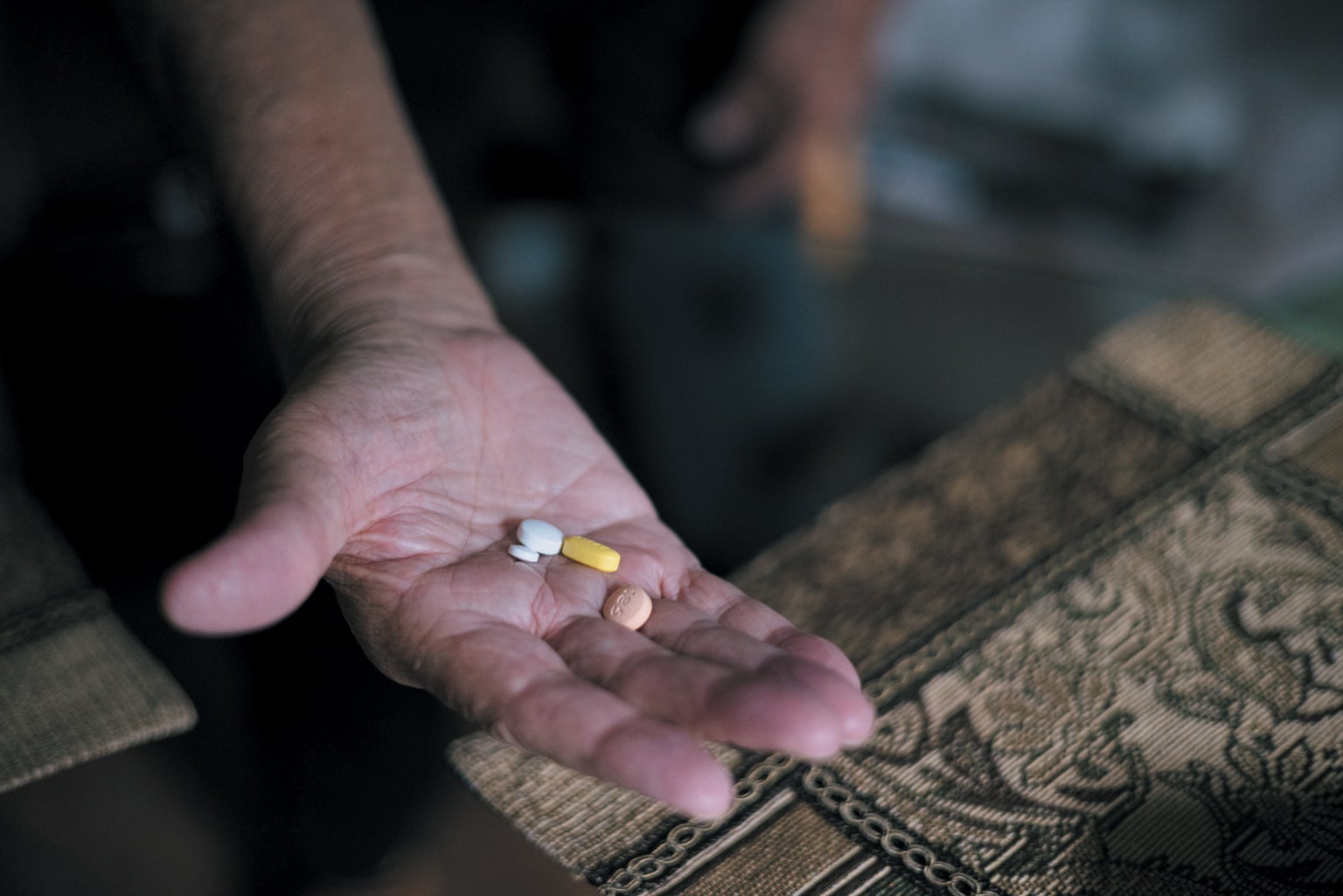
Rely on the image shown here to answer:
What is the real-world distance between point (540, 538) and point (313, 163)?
53 cm

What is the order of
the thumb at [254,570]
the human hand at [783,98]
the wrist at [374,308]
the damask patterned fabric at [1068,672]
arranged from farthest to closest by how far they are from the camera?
the human hand at [783,98] < the wrist at [374,308] < the damask patterned fabric at [1068,672] < the thumb at [254,570]

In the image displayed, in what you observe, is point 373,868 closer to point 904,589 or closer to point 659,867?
point 659,867

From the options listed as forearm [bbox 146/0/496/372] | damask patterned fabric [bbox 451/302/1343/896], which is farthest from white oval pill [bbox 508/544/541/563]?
forearm [bbox 146/0/496/372]

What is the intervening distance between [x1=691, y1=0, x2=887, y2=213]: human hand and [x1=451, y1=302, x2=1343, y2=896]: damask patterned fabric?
0.81 meters

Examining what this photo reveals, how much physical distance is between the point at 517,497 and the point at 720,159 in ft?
3.52

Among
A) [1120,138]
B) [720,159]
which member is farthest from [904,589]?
[1120,138]

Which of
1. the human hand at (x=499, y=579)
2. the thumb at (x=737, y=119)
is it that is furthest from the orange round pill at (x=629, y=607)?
the thumb at (x=737, y=119)

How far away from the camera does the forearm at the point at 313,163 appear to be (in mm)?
948

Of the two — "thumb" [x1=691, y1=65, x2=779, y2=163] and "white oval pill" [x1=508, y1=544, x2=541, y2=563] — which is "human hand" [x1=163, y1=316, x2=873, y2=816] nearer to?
"white oval pill" [x1=508, y1=544, x2=541, y2=563]

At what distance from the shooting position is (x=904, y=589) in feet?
2.88

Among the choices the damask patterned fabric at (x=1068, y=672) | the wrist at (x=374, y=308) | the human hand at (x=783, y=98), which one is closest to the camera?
the damask patterned fabric at (x=1068, y=672)

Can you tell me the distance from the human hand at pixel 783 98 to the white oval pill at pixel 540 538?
1.10 meters

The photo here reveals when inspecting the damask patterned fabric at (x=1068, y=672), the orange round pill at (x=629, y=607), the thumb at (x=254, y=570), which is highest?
the thumb at (x=254, y=570)

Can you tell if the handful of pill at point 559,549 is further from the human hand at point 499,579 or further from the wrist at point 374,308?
the wrist at point 374,308
